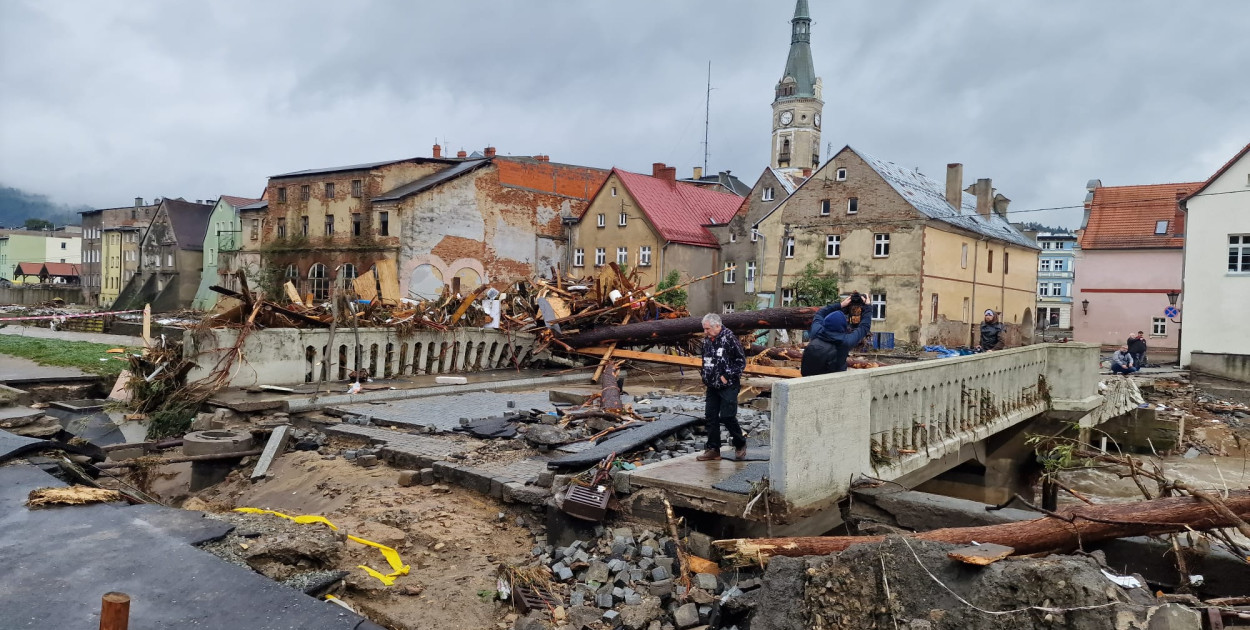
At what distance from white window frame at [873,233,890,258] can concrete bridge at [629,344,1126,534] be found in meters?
25.5

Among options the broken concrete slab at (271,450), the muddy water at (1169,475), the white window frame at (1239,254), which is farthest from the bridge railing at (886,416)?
the white window frame at (1239,254)

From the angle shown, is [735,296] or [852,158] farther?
[735,296]

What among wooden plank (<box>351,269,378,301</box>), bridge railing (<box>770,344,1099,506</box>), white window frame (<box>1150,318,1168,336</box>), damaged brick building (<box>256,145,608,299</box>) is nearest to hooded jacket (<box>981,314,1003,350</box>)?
bridge railing (<box>770,344,1099,506</box>)

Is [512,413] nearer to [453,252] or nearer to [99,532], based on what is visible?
[99,532]

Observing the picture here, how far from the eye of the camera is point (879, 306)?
3706 cm

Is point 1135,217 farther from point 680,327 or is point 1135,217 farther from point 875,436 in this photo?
point 875,436

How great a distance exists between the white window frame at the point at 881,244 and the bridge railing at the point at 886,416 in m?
25.3

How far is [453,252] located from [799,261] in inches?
730

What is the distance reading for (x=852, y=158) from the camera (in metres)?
37.7

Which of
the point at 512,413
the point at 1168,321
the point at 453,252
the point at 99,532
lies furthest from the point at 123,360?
the point at 1168,321

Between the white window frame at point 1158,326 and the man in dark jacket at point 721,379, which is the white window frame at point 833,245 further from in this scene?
the man in dark jacket at point 721,379

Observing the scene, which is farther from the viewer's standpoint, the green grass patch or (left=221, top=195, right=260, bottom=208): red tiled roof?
(left=221, top=195, right=260, bottom=208): red tiled roof

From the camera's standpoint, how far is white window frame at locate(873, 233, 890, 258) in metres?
36.6

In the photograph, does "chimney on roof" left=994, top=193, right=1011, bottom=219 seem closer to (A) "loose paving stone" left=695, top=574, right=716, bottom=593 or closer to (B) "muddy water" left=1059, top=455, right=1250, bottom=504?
(B) "muddy water" left=1059, top=455, right=1250, bottom=504
